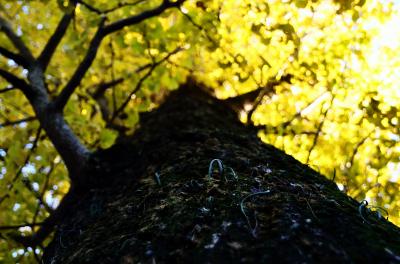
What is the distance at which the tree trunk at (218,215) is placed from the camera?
108 centimetres

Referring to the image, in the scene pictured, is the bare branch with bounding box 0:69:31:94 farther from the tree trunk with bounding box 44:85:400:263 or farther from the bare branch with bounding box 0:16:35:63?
the tree trunk with bounding box 44:85:400:263

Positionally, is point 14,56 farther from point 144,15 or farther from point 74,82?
A: point 144,15

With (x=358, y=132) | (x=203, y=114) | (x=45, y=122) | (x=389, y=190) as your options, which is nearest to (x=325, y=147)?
(x=358, y=132)

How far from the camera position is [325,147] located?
17.5 feet

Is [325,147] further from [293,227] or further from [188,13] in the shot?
[293,227]

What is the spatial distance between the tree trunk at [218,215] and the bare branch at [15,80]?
0.93 meters

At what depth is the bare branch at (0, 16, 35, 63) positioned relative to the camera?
338 centimetres

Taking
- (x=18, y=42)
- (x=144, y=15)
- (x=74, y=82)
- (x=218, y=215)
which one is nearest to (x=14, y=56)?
(x=18, y=42)

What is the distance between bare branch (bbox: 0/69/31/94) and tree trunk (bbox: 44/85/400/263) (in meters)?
0.93

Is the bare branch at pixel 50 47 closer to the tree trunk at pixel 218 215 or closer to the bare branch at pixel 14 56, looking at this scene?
the bare branch at pixel 14 56

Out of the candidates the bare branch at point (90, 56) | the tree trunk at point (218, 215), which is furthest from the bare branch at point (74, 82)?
the tree trunk at point (218, 215)

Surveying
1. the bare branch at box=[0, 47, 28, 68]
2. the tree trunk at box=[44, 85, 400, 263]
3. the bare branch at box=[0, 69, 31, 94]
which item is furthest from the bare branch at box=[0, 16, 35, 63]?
the tree trunk at box=[44, 85, 400, 263]

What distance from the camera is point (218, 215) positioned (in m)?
1.34

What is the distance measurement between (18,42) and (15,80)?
2.48 feet
